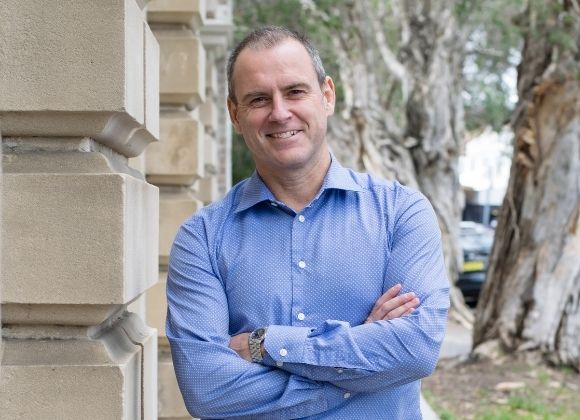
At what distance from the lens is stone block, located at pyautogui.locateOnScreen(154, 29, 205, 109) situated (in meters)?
6.14

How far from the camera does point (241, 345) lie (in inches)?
116

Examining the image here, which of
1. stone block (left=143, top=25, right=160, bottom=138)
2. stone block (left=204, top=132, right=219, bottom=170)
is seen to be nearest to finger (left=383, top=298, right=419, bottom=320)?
stone block (left=143, top=25, right=160, bottom=138)

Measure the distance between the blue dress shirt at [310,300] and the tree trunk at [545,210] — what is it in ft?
Result: 25.3

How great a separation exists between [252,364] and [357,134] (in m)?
12.9

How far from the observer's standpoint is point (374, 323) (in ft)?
9.50

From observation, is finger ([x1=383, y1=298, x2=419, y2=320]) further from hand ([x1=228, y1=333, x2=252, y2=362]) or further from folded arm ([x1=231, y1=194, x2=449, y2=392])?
hand ([x1=228, y1=333, x2=252, y2=362])

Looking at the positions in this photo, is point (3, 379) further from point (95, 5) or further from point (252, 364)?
point (95, 5)

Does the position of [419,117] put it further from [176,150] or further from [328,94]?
[328,94]

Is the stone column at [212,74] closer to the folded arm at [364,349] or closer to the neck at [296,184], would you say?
the neck at [296,184]

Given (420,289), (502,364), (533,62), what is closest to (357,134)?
(533,62)

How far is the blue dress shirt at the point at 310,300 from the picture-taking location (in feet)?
9.41

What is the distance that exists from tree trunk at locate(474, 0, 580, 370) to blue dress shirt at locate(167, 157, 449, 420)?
7.72 m

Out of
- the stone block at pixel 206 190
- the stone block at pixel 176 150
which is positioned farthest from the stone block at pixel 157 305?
the stone block at pixel 206 190

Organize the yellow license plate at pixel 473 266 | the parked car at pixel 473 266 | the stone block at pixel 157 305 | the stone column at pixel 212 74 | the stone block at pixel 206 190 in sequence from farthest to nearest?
the yellow license plate at pixel 473 266 → the parked car at pixel 473 266 → the stone column at pixel 212 74 → the stone block at pixel 206 190 → the stone block at pixel 157 305
